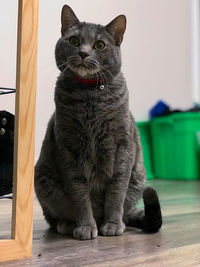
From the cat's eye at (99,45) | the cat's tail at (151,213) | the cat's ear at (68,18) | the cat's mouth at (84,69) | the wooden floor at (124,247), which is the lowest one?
the wooden floor at (124,247)

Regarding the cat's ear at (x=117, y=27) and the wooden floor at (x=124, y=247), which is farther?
the cat's ear at (x=117, y=27)

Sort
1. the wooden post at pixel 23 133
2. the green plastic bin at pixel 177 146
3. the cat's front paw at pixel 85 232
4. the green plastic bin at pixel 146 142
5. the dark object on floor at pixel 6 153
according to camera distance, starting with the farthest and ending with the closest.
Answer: the green plastic bin at pixel 146 142 → the green plastic bin at pixel 177 146 → the cat's front paw at pixel 85 232 → the dark object on floor at pixel 6 153 → the wooden post at pixel 23 133

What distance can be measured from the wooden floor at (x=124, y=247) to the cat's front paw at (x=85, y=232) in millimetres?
23

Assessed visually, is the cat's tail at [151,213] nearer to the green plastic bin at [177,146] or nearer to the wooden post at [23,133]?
the wooden post at [23,133]

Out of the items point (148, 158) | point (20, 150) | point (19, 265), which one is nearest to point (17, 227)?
point (19, 265)

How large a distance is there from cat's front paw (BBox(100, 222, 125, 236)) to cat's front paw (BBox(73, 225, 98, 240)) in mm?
40

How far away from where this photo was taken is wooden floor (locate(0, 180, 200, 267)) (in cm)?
109

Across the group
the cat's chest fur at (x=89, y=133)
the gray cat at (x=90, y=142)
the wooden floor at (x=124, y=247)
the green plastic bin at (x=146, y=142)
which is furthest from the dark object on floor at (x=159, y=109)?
the cat's chest fur at (x=89, y=133)

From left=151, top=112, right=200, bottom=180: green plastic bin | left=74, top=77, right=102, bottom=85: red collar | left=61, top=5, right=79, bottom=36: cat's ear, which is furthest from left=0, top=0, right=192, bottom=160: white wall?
left=74, top=77, right=102, bottom=85: red collar

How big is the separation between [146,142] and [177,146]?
33cm

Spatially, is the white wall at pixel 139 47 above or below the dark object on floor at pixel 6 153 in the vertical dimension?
above

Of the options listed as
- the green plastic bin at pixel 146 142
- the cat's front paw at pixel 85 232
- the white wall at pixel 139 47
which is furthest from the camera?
the green plastic bin at pixel 146 142

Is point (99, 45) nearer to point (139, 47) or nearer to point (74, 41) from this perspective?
point (74, 41)

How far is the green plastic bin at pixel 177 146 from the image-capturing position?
3.71 m
